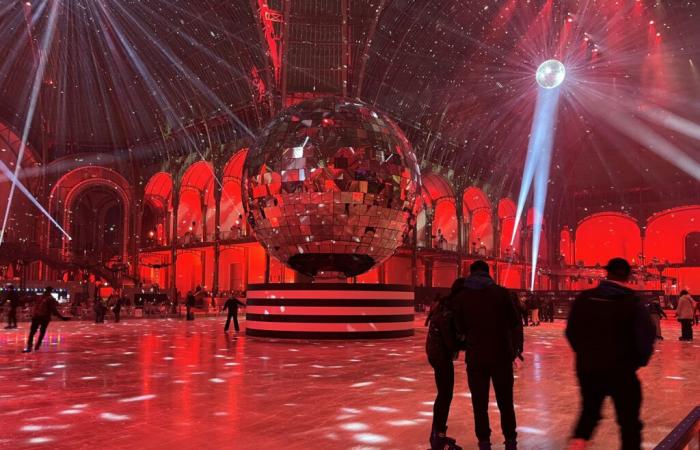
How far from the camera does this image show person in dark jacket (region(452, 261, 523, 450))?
4.16 meters

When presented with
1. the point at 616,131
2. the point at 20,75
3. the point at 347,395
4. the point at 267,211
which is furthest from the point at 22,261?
the point at 616,131

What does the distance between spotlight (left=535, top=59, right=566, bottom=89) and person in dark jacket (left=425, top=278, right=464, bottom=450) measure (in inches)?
1608

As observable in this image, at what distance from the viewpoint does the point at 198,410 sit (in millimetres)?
5836

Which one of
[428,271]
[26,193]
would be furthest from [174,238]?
[428,271]

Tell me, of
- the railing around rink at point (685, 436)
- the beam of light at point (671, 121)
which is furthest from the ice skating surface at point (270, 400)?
the beam of light at point (671, 121)

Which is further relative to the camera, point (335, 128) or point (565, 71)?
point (565, 71)

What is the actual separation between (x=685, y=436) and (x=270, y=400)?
15.6 feet

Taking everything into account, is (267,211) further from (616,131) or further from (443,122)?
(616,131)

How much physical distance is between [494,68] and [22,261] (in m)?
32.9

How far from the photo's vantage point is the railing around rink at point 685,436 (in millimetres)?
2184

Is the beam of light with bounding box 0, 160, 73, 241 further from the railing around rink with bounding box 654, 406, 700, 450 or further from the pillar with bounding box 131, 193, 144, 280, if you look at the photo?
the railing around rink with bounding box 654, 406, 700, 450

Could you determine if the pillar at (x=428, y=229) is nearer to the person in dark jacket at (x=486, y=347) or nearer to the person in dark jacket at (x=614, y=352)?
the person in dark jacket at (x=486, y=347)

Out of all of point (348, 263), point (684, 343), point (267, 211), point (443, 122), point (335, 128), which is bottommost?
point (684, 343)

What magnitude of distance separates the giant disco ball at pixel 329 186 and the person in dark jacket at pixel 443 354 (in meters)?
9.07
